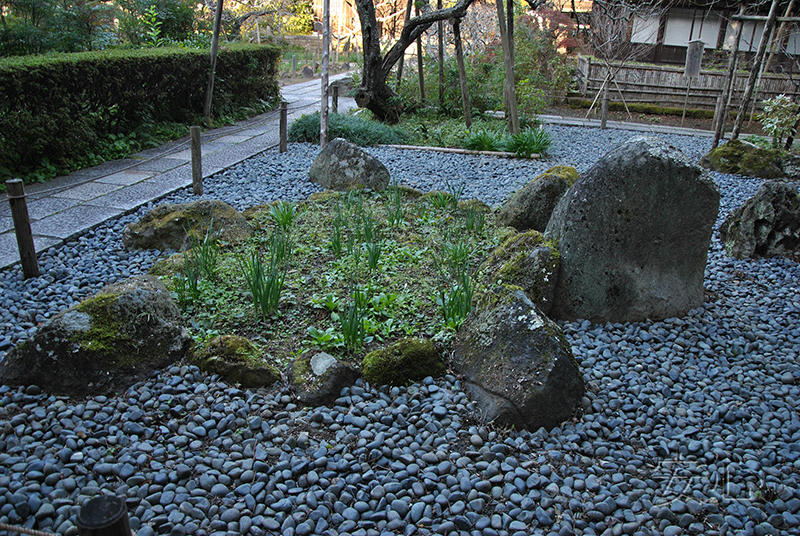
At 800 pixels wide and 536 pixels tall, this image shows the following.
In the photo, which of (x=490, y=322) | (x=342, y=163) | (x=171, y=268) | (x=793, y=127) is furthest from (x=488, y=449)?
(x=793, y=127)

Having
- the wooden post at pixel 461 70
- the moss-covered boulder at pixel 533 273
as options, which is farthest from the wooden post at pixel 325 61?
the moss-covered boulder at pixel 533 273

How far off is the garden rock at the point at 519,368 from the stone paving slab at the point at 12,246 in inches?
136

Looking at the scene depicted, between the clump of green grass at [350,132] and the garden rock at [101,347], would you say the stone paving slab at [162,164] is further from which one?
the garden rock at [101,347]

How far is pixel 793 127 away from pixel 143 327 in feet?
30.2

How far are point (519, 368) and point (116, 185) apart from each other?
5362mm

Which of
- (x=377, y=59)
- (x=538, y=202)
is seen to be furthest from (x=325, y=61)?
(x=538, y=202)

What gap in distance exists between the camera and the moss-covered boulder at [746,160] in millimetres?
7281

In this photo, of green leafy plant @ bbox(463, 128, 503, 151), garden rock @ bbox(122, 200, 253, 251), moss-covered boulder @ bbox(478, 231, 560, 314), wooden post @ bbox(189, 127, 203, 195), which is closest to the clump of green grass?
green leafy plant @ bbox(463, 128, 503, 151)

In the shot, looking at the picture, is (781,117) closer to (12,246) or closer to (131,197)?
(131,197)

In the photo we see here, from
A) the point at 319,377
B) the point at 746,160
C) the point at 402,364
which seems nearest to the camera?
the point at 319,377

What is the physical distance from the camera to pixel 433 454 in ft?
7.75

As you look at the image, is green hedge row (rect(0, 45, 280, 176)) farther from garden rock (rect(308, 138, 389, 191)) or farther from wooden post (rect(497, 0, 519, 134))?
wooden post (rect(497, 0, 519, 134))

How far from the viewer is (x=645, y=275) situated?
11.6 ft

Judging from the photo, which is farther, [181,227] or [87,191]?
[87,191]
